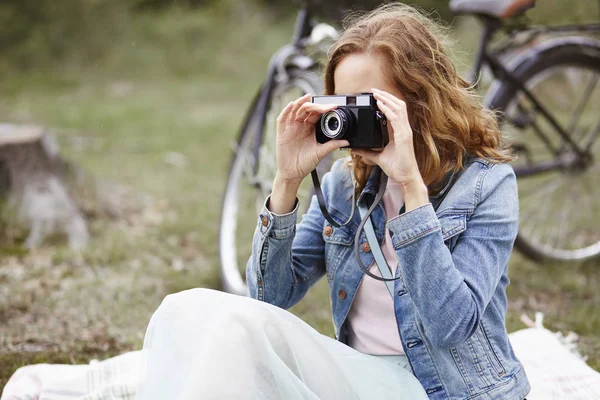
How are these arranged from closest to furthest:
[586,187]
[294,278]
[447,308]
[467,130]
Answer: [447,308] < [467,130] < [294,278] < [586,187]

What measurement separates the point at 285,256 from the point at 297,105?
369 mm

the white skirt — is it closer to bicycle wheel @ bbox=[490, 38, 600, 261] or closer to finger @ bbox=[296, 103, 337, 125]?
finger @ bbox=[296, 103, 337, 125]

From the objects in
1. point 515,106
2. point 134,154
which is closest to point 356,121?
point 515,106

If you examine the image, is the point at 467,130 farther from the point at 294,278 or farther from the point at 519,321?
the point at 519,321

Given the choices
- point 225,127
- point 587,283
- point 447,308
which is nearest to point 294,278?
point 447,308

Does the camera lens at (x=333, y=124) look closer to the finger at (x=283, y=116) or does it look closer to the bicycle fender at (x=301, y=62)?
the finger at (x=283, y=116)

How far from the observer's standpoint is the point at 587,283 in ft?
10.2

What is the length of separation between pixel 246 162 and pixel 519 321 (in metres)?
1.28

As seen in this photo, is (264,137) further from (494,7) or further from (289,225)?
(289,225)

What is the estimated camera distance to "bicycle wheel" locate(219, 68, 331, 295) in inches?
110

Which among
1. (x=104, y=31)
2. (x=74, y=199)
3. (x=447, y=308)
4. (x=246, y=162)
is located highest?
(x=447, y=308)

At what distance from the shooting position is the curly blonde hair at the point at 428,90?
5.06 feet

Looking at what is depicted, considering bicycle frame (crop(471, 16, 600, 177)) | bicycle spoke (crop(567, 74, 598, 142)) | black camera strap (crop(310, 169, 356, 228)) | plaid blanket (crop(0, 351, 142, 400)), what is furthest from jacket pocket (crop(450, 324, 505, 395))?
bicycle spoke (crop(567, 74, 598, 142))

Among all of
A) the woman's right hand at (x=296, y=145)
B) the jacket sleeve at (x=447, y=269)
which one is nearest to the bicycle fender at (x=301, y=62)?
the woman's right hand at (x=296, y=145)
